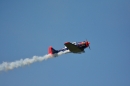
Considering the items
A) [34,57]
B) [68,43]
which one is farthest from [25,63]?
[68,43]

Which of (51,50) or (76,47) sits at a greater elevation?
(51,50)

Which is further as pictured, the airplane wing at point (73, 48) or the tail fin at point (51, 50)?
the tail fin at point (51, 50)

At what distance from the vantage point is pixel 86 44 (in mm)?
125188

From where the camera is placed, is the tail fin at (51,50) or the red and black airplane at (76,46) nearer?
the red and black airplane at (76,46)

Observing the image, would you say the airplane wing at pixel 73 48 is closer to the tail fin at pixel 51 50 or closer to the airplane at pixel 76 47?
the airplane at pixel 76 47

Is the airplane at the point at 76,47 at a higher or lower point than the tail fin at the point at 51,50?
lower

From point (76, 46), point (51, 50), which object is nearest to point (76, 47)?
point (76, 46)

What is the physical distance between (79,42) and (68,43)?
433 centimetres

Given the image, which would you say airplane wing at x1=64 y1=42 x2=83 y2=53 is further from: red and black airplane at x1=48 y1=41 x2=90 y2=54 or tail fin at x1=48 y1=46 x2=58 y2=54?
tail fin at x1=48 y1=46 x2=58 y2=54

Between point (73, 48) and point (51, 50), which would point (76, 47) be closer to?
point (73, 48)

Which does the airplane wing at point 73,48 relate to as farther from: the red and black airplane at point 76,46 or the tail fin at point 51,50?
the tail fin at point 51,50

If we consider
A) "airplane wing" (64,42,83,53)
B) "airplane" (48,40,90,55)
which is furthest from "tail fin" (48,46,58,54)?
"airplane wing" (64,42,83,53)

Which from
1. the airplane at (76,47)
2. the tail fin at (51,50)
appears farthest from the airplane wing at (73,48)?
the tail fin at (51,50)

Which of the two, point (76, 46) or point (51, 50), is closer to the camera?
point (76, 46)
